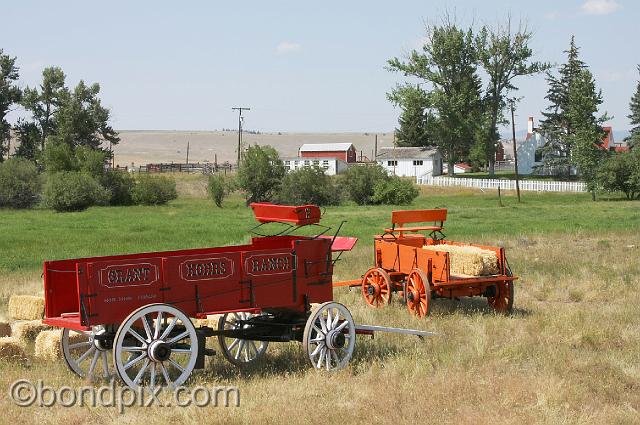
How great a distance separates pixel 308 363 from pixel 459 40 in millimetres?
77797

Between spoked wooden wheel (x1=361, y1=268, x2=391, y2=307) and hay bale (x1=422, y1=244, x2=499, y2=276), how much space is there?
1.28m

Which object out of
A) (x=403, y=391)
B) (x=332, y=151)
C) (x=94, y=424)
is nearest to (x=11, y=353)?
(x=94, y=424)

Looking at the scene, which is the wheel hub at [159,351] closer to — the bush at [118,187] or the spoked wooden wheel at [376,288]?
Result: the spoked wooden wheel at [376,288]

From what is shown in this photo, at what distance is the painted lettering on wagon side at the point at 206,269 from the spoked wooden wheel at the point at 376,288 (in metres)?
5.85

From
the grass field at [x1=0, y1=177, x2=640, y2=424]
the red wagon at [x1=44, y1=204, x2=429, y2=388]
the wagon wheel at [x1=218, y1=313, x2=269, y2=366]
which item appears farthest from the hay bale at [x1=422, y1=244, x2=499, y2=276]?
the wagon wheel at [x1=218, y1=313, x2=269, y2=366]

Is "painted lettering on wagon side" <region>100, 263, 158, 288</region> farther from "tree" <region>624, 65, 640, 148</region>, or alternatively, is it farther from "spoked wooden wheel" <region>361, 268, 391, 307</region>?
"tree" <region>624, 65, 640, 148</region>

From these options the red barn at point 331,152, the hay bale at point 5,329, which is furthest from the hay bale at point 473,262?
the red barn at point 331,152

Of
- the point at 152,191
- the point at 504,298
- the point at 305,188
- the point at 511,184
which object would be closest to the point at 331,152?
the point at 511,184

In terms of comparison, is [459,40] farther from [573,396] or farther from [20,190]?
[573,396]

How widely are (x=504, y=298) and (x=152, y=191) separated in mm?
55217

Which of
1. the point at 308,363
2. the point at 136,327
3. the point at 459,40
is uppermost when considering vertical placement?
the point at 459,40

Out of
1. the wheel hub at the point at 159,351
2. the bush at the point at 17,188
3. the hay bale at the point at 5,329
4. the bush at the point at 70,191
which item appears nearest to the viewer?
the wheel hub at the point at 159,351

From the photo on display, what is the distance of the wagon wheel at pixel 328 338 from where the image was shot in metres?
10.8

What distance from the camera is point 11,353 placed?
38.1ft
